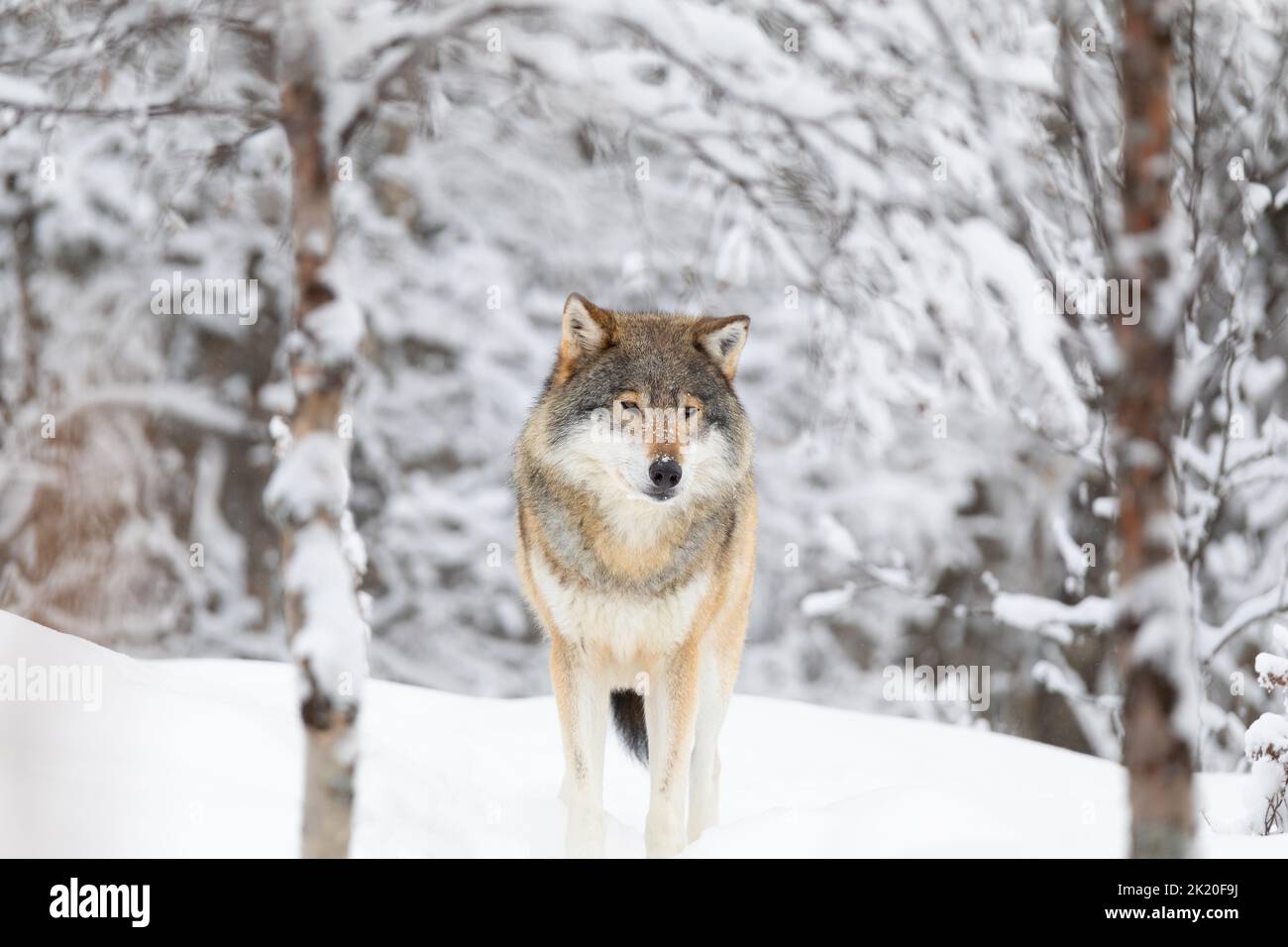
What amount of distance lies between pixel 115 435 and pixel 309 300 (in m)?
5.60

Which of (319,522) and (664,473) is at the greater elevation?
(664,473)

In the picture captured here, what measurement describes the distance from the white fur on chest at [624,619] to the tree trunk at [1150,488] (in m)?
1.69

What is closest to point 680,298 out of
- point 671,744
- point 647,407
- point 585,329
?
point 585,329

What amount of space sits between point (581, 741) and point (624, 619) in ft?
1.35

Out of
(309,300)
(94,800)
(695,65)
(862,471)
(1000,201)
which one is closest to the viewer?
(309,300)

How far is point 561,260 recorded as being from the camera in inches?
238

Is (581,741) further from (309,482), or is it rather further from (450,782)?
(309,482)

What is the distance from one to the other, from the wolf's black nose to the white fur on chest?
1.50 ft

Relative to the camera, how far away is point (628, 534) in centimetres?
395

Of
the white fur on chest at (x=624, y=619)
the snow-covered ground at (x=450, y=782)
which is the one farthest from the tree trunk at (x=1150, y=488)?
the white fur on chest at (x=624, y=619)

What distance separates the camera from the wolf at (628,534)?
3842 millimetres

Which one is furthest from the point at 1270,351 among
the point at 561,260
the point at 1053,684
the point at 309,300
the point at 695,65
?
the point at 309,300

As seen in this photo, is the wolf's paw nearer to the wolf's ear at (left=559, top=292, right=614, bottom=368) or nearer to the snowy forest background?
the wolf's ear at (left=559, top=292, right=614, bottom=368)
